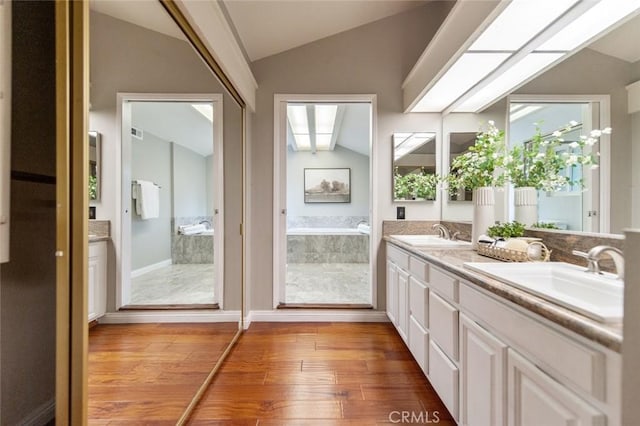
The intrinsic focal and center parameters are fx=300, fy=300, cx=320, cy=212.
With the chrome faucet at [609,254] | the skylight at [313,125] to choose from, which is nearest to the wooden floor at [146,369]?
the chrome faucet at [609,254]

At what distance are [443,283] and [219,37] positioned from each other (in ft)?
6.47

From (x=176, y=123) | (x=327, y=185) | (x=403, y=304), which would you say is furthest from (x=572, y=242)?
(x=327, y=185)

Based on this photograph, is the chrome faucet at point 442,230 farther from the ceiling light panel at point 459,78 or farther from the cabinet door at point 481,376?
the cabinet door at point 481,376

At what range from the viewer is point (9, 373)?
922mm

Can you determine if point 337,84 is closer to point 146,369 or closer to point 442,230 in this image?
point 442,230

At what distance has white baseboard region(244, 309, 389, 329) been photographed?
2.90 metres

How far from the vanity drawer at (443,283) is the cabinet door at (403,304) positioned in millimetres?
479

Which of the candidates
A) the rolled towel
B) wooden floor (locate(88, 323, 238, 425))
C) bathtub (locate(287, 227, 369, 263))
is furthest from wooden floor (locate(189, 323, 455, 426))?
the rolled towel

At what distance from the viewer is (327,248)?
5852 mm

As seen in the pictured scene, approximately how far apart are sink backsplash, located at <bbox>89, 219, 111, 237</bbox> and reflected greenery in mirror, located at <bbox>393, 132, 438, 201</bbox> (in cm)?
235

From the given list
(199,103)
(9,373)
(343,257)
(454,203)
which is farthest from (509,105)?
(343,257)

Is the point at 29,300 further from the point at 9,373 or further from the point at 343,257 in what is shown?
the point at 343,257

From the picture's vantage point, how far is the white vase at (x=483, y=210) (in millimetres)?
1975

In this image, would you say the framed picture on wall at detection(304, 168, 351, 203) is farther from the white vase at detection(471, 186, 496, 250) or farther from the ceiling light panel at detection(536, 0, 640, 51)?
the ceiling light panel at detection(536, 0, 640, 51)
